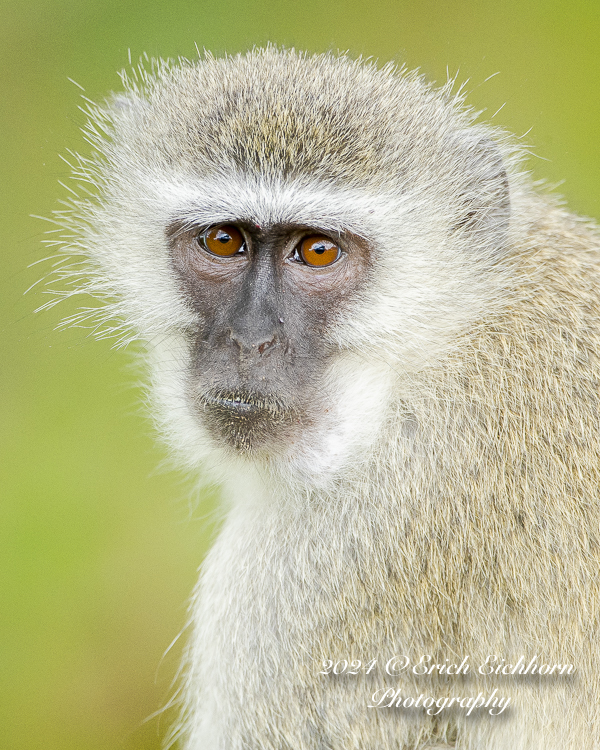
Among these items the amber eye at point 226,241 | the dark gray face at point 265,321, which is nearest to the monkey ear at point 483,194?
the dark gray face at point 265,321

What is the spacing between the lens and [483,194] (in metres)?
3.57

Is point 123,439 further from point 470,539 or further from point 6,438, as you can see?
point 470,539

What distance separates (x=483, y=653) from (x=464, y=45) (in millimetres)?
3485

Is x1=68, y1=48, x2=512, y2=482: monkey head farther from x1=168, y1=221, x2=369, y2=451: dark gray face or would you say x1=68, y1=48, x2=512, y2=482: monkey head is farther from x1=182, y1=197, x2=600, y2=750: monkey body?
x1=182, y1=197, x2=600, y2=750: monkey body

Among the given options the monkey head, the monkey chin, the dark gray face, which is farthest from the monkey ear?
the monkey chin

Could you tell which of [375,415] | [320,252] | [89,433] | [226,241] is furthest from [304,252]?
[89,433]

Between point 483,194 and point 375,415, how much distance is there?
0.94 metres

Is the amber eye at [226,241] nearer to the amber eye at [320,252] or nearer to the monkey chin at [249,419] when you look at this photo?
the amber eye at [320,252]

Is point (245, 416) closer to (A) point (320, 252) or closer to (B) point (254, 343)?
(B) point (254, 343)

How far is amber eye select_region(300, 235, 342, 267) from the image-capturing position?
3.36 meters

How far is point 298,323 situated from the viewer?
3.27 m

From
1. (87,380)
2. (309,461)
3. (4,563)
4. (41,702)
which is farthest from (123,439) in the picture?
(309,461)

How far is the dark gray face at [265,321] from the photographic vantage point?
318 cm

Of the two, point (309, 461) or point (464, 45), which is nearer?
point (309, 461)
